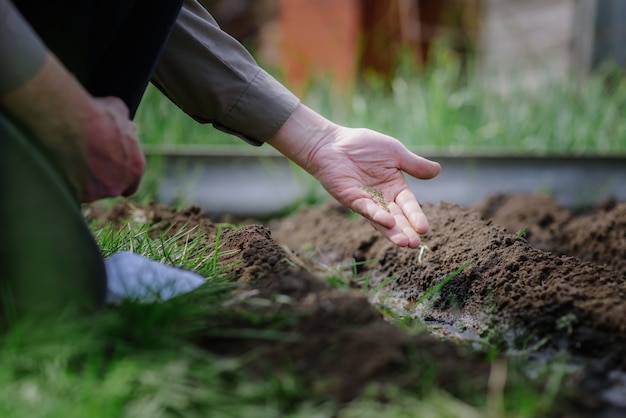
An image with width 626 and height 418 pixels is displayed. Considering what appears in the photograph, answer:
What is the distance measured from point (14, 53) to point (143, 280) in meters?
0.42

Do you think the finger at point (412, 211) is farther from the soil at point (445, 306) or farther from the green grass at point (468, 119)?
the green grass at point (468, 119)

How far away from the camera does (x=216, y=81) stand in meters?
1.73

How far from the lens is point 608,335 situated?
1.27m

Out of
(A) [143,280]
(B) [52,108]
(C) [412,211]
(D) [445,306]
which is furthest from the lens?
(C) [412,211]

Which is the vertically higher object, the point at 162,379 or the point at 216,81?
the point at 216,81

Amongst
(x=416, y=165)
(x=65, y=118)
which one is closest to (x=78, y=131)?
(x=65, y=118)

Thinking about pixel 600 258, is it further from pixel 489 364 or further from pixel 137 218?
pixel 137 218

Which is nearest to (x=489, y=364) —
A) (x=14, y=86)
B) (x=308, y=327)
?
(x=308, y=327)

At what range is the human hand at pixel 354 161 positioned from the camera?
5.68 ft

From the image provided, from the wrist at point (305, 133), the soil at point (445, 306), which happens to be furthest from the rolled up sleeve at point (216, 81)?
the soil at point (445, 306)

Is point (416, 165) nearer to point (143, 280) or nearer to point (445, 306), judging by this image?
point (445, 306)

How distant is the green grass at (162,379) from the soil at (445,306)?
0.03 m

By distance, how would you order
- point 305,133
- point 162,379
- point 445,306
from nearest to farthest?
point 162,379
point 445,306
point 305,133

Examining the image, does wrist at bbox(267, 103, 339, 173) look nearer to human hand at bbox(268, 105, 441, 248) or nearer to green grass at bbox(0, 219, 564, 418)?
human hand at bbox(268, 105, 441, 248)
